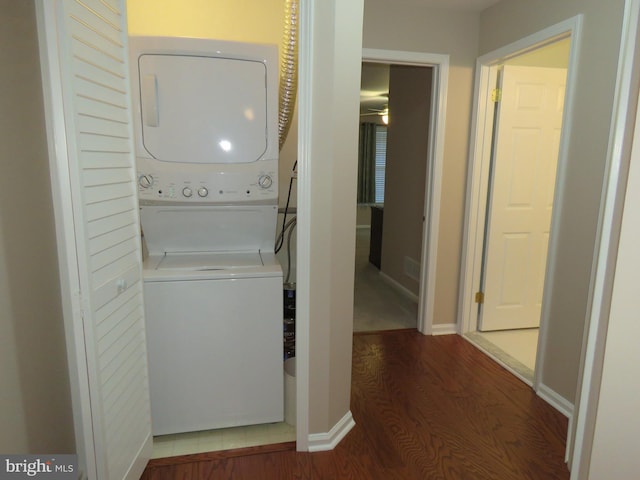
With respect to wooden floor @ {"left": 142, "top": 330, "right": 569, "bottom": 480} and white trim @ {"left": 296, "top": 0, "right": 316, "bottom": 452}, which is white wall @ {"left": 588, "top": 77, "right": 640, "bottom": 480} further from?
white trim @ {"left": 296, "top": 0, "right": 316, "bottom": 452}

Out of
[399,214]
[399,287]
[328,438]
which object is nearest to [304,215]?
[328,438]

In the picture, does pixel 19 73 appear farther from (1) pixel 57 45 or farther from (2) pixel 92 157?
(2) pixel 92 157

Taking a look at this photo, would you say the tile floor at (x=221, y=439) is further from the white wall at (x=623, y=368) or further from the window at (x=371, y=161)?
the window at (x=371, y=161)

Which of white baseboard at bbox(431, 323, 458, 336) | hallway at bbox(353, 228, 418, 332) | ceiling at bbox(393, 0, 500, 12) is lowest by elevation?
hallway at bbox(353, 228, 418, 332)

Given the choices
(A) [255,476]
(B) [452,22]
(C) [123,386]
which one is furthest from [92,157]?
(B) [452,22]

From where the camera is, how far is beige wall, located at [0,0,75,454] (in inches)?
47.2

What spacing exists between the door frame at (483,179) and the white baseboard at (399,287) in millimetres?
835

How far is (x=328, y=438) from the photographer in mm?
1977

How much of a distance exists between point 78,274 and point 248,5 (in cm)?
190

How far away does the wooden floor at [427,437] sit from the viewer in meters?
1.83

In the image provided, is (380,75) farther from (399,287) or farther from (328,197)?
(328,197)

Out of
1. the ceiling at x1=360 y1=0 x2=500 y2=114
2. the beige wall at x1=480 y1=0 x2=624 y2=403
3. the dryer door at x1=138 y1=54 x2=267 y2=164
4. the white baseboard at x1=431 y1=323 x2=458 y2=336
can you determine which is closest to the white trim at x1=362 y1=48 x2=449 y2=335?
the white baseboard at x1=431 y1=323 x2=458 y2=336

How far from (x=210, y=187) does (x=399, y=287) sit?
9.35 ft

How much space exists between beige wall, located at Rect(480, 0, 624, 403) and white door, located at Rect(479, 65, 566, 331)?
0.60m
